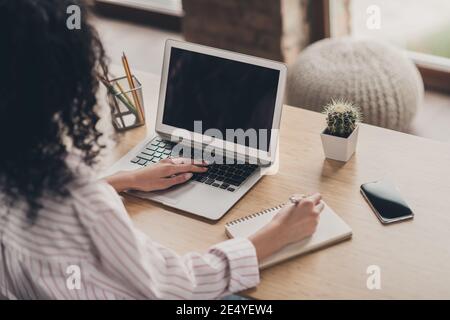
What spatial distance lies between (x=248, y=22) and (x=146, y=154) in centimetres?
161

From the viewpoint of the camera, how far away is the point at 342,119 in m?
1.50

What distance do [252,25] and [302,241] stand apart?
1.93 metres

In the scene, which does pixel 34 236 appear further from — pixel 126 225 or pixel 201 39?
pixel 201 39

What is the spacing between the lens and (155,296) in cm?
116

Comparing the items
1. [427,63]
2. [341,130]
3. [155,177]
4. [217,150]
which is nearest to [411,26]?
[427,63]

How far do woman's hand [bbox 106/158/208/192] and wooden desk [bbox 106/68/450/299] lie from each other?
0.04 meters

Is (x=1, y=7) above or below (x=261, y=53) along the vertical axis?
above

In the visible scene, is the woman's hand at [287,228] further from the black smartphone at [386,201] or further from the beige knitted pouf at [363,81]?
the beige knitted pouf at [363,81]

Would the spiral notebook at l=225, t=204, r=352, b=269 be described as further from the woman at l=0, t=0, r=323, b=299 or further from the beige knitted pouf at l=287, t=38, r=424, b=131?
the beige knitted pouf at l=287, t=38, r=424, b=131

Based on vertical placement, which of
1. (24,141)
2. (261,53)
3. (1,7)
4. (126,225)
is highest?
(1,7)

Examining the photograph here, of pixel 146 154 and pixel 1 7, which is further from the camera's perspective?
pixel 146 154

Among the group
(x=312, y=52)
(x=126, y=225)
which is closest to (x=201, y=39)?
(x=312, y=52)

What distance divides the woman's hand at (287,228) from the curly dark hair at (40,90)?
1.35 ft

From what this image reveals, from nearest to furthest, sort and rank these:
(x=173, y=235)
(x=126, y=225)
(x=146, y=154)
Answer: (x=126, y=225), (x=173, y=235), (x=146, y=154)
